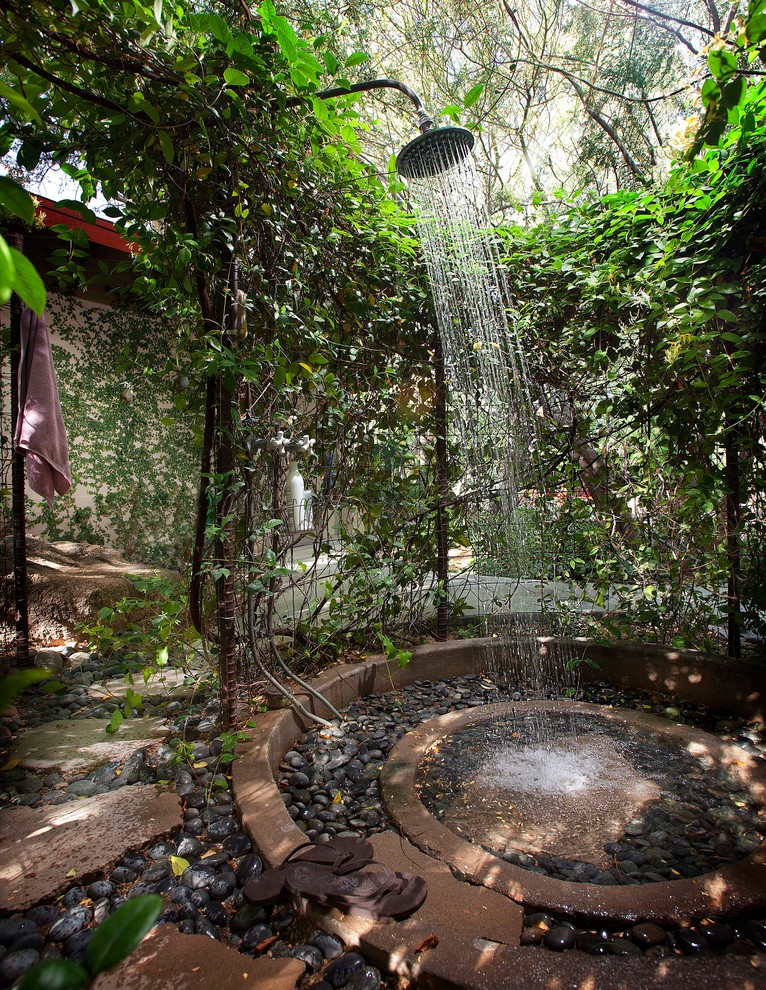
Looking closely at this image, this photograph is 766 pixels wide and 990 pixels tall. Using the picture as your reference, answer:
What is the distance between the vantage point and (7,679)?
32cm

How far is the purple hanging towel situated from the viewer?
2.71 metres

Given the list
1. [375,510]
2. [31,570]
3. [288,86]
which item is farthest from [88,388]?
[288,86]

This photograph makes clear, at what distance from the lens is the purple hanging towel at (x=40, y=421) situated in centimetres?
271

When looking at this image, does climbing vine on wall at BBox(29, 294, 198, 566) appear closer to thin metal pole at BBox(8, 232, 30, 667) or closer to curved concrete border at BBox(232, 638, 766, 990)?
thin metal pole at BBox(8, 232, 30, 667)

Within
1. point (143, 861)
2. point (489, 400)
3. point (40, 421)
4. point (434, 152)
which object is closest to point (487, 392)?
point (489, 400)

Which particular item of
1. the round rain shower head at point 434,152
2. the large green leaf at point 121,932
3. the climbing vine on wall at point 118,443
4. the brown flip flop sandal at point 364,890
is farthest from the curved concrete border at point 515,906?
the climbing vine on wall at point 118,443

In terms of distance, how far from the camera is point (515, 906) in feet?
4.19

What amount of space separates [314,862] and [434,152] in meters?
2.32

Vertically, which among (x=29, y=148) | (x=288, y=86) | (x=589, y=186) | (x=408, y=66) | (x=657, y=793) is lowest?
(x=657, y=793)

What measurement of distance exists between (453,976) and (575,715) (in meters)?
1.55

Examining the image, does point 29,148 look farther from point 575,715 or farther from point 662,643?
point 662,643

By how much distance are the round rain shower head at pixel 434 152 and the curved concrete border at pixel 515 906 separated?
7.05ft

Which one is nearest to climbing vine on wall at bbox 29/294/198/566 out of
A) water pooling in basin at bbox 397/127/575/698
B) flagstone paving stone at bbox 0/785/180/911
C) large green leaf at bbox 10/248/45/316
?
water pooling in basin at bbox 397/127/575/698

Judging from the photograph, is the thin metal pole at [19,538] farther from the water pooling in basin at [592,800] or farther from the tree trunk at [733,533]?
the tree trunk at [733,533]
